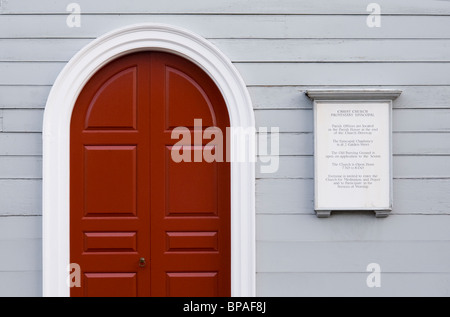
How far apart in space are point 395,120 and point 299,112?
71 cm

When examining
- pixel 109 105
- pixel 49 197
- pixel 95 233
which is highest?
pixel 109 105

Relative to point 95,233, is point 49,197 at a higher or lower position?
higher

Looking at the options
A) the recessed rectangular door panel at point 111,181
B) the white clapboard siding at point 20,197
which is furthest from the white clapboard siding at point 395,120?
the white clapboard siding at point 20,197

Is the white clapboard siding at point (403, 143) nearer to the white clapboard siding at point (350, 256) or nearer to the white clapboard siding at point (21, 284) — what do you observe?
the white clapboard siding at point (350, 256)

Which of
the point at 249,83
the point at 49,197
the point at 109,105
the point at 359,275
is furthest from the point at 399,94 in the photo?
the point at 49,197

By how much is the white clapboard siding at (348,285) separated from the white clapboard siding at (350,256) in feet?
0.14

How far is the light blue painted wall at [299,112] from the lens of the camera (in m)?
3.97

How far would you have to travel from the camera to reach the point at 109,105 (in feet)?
13.3

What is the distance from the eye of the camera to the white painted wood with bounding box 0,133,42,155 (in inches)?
156

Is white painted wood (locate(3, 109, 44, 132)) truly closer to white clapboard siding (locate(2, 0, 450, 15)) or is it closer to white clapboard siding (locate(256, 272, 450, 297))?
white clapboard siding (locate(2, 0, 450, 15))

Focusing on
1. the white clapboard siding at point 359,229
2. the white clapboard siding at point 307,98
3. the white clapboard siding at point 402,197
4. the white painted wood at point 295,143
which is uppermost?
the white clapboard siding at point 307,98

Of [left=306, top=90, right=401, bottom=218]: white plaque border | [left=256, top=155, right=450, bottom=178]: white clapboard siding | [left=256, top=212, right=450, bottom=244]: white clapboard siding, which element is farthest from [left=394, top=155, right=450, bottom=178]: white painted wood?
[left=256, top=212, right=450, bottom=244]: white clapboard siding

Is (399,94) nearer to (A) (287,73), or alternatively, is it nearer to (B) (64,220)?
(A) (287,73)

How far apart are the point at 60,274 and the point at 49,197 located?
1.87 feet
